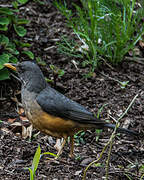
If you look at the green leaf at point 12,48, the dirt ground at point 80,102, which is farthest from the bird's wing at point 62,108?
the green leaf at point 12,48

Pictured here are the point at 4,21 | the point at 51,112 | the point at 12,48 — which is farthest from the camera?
the point at 12,48

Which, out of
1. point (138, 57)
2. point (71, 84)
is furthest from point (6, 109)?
point (138, 57)

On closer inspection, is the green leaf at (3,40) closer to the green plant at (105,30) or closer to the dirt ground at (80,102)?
the dirt ground at (80,102)

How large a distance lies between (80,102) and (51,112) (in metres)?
1.46

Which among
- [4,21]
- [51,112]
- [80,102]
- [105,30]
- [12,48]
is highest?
[4,21]

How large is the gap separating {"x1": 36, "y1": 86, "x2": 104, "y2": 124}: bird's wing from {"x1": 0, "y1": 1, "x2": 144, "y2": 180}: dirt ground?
0.53 metres

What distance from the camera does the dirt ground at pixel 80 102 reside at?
400cm

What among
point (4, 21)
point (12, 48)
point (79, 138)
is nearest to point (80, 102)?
point (79, 138)

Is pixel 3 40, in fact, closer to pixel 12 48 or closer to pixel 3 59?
pixel 12 48

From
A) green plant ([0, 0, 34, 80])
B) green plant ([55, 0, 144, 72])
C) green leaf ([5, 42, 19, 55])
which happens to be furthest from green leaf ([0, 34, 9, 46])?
green plant ([55, 0, 144, 72])

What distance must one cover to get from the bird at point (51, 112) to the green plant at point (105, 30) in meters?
1.55

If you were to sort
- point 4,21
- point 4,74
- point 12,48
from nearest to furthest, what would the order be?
1. point 4,21
2. point 4,74
3. point 12,48

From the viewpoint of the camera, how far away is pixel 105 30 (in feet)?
19.6

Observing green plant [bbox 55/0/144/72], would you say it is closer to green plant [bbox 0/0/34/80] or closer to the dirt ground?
the dirt ground
